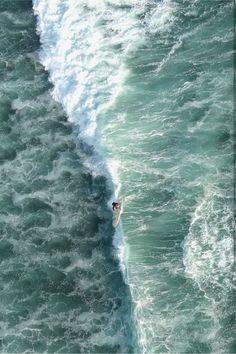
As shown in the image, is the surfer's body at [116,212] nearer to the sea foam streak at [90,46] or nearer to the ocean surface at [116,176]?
the ocean surface at [116,176]

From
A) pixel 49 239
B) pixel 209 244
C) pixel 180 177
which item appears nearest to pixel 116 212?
pixel 49 239

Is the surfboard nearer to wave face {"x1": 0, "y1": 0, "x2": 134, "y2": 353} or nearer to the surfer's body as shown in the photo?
the surfer's body

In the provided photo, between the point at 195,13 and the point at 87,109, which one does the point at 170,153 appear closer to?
the point at 87,109

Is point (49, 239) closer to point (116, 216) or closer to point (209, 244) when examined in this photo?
point (116, 216)

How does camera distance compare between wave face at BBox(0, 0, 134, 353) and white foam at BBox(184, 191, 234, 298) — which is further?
white foam at BBox(184, 191, 234, 298)

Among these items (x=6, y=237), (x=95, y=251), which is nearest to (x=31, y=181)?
(x=6, y=237)

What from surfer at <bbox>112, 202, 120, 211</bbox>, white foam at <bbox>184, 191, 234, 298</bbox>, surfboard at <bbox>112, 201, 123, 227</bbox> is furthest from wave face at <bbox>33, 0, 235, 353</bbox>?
surfer at <bbox>112, 202, 120, 211</bbox>
